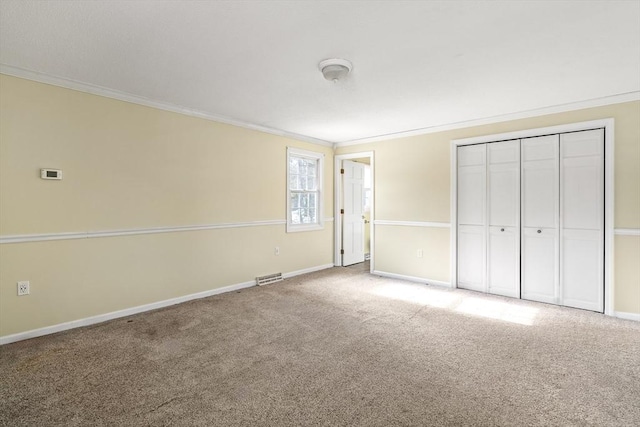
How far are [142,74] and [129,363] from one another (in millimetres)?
2413

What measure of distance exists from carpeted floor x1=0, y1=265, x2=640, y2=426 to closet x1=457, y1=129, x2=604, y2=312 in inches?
16.4

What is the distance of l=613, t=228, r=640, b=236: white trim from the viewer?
335 cm

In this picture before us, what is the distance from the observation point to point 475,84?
309cm

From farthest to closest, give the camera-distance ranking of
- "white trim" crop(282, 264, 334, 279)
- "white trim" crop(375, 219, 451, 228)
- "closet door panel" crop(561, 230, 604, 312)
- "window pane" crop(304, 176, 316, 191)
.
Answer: "window pane" crop(304, 176, 316, 191)
"white trim" crop(282, 264, 334, 279)
"white trim" crop(375, 219, 451, 228)
"closet door panel" crop(561, 230, 604, 312)

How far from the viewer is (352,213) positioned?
20.7 feet

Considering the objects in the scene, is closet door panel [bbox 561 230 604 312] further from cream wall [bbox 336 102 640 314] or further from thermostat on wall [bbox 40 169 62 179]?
thermostat on wall [bbox 40 169 62 179]

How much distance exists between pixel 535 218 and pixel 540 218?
5cm

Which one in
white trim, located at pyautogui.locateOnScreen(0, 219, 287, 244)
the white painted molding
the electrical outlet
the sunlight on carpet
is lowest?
the sunlight on carpet

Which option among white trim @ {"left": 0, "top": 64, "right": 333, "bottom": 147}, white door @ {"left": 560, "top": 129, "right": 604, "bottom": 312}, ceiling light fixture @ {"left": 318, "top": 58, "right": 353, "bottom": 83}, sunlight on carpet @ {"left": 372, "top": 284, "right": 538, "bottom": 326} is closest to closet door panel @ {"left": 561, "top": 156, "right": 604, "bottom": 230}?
white door @ {"left": 560, "top": 129, "right": 604, "bottom": 312}

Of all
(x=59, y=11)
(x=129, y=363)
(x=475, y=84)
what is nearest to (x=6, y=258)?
(x=129, y=363)

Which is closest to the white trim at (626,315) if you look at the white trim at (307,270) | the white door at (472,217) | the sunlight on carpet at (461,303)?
the sunlight on carpet at (461,303)

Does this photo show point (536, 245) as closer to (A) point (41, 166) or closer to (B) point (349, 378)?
(B) point (349, 378)

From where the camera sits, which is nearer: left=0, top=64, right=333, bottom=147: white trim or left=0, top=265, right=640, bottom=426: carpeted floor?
left=0, top=265, right=640, bottom=426: carpeted floor

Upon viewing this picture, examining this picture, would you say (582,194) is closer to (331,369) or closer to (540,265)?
(540,265)
